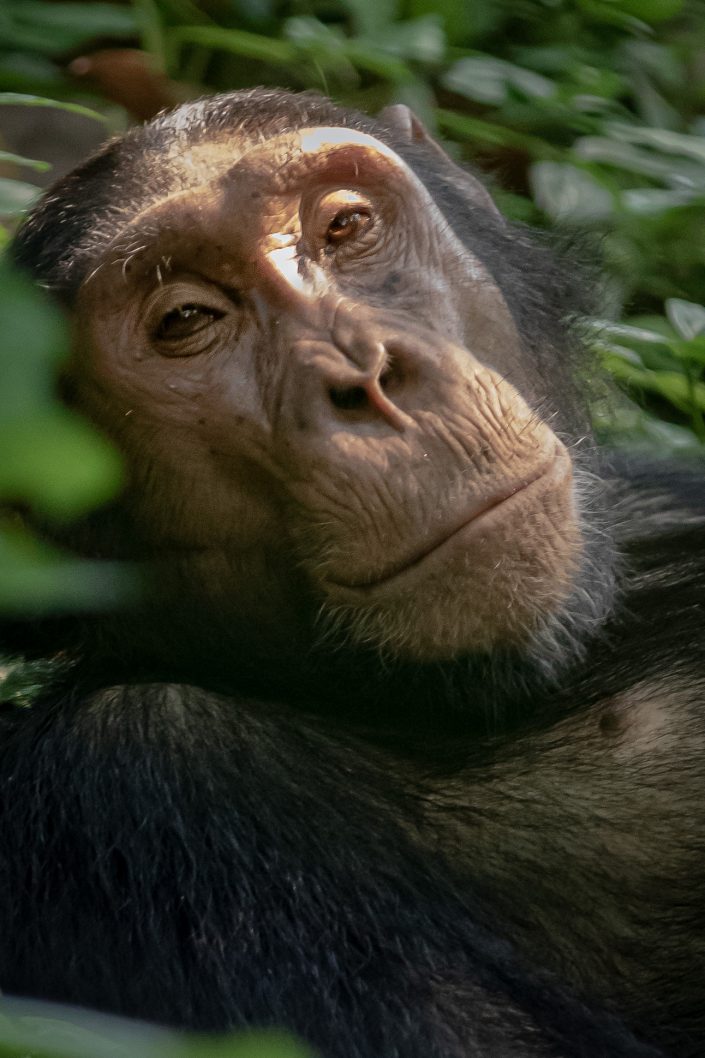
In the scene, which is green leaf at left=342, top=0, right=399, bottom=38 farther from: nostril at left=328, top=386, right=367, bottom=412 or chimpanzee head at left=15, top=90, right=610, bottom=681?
nostril at left=328, top=386, right=367, bottom=412

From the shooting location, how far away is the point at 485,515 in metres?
2.50

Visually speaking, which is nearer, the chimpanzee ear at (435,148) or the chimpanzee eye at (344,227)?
the chimpanzee eye at (344,227)

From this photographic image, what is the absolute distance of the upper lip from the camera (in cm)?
249

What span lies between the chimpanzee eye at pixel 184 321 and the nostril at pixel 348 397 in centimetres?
38

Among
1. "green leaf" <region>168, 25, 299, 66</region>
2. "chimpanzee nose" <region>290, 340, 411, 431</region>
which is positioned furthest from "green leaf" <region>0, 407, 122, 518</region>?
"green leaf" <region>168, 25, 299, 66</region>

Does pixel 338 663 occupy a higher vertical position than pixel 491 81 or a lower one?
lower

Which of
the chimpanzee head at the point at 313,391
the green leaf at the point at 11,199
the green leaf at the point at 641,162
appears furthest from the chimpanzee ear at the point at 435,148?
the green leaf at the point at 641,162

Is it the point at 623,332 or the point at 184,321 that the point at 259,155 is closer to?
the point at 184,321

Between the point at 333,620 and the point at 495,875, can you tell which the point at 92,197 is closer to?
the point at 333,620

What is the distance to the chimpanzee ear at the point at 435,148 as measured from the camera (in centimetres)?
344

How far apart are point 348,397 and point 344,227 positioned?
1.76ft

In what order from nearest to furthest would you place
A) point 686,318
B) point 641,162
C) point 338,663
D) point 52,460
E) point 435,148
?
1. point 52,460
2. point 338,663
3. point 435,148
4. point 686,318
5. point 641,162

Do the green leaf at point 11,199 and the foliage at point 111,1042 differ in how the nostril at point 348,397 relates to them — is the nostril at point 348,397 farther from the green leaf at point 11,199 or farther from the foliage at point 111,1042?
the foliage at point 111,1042

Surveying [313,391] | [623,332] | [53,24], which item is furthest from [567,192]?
[313,391]
